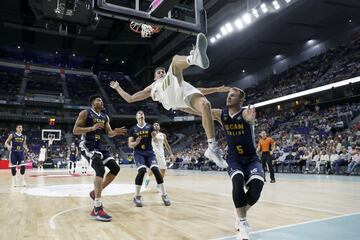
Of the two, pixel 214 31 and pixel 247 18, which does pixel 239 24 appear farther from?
pixel 214 31

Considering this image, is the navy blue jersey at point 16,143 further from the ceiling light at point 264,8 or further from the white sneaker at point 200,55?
the ceiling light at point 264,8

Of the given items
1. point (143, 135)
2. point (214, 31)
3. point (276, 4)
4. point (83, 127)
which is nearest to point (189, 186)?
point (143, 135)

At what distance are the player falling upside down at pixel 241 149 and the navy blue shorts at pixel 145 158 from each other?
3285 mm

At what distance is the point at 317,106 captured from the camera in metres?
25.6

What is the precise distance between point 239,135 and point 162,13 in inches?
180

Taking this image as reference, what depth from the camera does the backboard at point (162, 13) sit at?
7726mm

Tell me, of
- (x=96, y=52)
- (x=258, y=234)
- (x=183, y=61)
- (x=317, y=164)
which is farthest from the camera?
(x=96, y=52)

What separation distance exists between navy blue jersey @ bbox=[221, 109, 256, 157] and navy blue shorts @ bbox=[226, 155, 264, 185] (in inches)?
2.6

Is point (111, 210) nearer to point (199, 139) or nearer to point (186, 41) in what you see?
point (186, 41)

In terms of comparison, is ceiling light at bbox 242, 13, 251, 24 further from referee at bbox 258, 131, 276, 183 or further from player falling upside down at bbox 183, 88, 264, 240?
player falling upside down at bbox 183, 88, 264, 240

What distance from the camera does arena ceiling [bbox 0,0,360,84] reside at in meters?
23.7

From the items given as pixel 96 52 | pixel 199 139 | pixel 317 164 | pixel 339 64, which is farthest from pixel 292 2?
pixel 96 52

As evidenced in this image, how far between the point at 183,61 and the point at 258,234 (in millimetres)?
2433

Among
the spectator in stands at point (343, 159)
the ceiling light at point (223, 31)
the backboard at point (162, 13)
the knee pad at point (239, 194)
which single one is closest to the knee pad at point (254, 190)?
the knee pad at point (239, 194)
